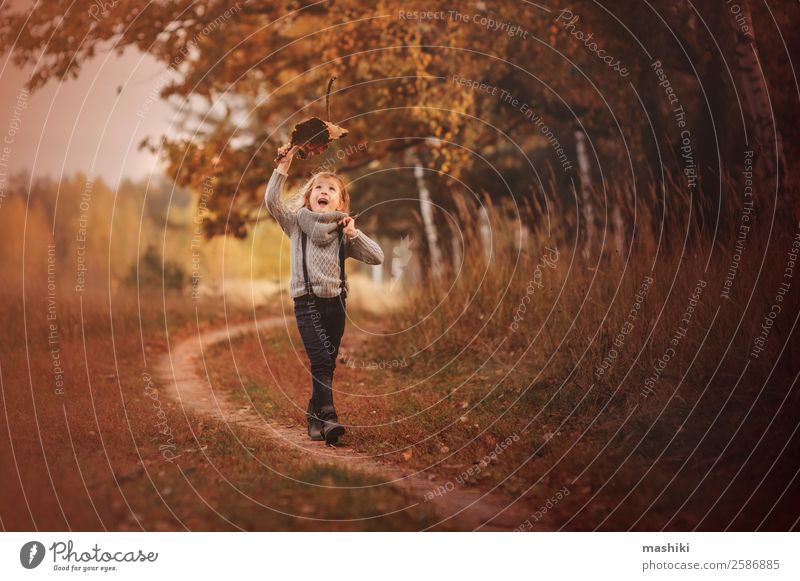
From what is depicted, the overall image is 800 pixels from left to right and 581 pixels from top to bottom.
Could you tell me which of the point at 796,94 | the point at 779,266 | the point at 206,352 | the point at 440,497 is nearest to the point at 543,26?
the point at 796,94

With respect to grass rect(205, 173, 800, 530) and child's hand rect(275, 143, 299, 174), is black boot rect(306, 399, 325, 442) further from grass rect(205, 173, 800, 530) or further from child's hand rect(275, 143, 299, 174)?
child's hand rect(275, 143, 299, 174)

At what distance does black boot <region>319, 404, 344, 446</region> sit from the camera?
18.8 feet

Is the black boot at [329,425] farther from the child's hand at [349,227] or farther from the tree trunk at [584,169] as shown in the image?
the tree trunk at [584,169]

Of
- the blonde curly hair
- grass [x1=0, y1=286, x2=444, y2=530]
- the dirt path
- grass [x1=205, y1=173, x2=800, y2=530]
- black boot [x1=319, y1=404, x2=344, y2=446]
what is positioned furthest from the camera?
the blonde curly hair

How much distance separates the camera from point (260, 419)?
654 centimetres

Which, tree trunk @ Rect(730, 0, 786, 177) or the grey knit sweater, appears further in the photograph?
tree trunk @ Rect(730, 0, 786, 177)

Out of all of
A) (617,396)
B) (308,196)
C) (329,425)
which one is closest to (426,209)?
(308,196)

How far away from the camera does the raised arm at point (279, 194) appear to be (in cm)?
564

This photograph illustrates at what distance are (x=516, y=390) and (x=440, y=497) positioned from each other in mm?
1728

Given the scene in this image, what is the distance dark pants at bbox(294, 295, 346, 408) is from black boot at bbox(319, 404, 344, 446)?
59mm

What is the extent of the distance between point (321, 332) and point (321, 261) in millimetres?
565

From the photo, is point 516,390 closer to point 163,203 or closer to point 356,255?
point 356,255
